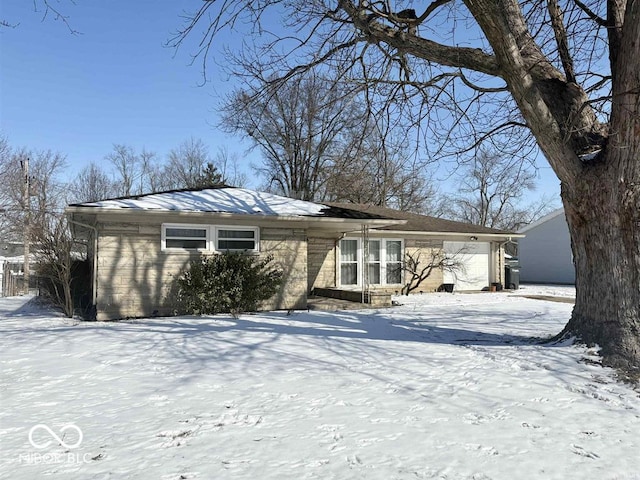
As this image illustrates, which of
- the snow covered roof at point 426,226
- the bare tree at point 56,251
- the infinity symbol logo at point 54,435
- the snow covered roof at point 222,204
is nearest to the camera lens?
the infinity symbol logo at point 54,435

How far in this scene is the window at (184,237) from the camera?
36.1ft

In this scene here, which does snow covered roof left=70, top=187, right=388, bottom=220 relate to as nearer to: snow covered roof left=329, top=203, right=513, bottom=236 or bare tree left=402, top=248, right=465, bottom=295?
snow covered roof left=329, top=203, right=513, bottom=236

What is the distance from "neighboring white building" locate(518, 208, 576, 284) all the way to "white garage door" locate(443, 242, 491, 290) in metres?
8.72

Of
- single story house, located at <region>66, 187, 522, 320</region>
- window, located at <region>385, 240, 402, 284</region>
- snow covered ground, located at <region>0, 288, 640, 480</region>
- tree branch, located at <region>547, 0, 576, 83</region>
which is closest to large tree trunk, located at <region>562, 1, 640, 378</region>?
snow covered ground, located at <region>0, 288, 640, 480</region>

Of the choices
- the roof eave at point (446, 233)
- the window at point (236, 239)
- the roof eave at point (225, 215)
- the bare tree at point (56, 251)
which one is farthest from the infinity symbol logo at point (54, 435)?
the roof eave at point (446, 233)

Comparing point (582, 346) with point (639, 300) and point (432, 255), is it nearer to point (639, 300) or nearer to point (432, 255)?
point (639, 300)

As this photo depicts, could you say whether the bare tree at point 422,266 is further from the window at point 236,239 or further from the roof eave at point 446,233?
the window at point 236,239

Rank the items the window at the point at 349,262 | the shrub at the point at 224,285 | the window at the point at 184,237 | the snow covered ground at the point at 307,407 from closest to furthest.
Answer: the snow covered ground at the point at 307,407 < the shrub at the point at 224,285 < the window at the point at 184,237 < the window at the point at 349,262

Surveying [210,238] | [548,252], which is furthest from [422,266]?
[548,252]

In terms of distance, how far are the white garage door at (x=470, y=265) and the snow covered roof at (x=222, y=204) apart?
7260 mm

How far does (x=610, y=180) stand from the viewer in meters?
6.36

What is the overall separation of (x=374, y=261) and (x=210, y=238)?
735 centimetres

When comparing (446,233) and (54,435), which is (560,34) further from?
(446,233)

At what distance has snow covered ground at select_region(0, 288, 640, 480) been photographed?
355 centimetres
